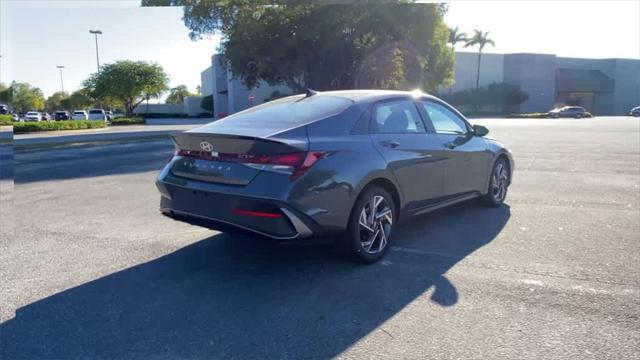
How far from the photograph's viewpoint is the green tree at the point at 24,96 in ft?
8.85

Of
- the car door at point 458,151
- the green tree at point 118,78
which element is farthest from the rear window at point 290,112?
the green tree at point 118,78

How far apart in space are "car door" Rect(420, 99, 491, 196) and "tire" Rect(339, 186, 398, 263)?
1107 mm

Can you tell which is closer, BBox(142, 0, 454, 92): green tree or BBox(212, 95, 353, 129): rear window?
BBox(212, 95, 353, 129): rear window

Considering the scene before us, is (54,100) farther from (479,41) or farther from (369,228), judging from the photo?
(479,41)

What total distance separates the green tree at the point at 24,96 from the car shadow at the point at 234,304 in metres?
1.42

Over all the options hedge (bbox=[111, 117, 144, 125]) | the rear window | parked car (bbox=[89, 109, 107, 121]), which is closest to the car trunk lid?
the rear window

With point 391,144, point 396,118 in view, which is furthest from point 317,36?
point 391,144

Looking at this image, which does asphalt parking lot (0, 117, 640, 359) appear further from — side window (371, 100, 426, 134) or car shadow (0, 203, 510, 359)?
side window (371, 100, 426, 134)

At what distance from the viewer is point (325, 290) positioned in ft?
12.0

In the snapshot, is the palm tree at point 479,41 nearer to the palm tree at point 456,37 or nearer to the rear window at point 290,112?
the palm tree at point 456,37

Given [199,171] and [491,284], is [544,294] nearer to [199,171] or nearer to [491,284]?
[491,284]

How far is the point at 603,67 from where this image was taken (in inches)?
2699

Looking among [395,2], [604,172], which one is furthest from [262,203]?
[395,2]

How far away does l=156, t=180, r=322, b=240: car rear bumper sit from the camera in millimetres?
3549
